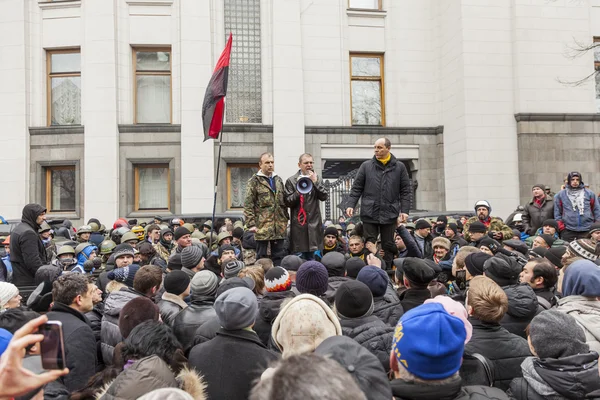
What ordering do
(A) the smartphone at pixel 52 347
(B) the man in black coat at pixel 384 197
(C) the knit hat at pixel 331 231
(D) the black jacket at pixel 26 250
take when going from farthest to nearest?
(C) the knit hat at pixel 331 231, (B) the man in black coat at pixel 384 197, (D) the black jacket at pixel 26 250, (A) the smartphone at pixel 52 347

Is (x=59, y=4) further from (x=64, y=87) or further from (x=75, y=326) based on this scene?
(x=75, y=326)

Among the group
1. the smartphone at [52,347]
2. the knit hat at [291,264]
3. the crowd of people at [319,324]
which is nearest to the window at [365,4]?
the crowd of people at [319,324]

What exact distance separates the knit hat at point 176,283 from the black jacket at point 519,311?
9.20ft

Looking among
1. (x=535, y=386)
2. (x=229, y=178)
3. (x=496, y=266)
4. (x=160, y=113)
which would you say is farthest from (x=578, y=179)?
(x=160, y=113)

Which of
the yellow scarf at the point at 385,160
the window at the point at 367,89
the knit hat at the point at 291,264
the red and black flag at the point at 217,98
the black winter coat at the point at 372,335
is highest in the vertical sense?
the window at the point at 367,89

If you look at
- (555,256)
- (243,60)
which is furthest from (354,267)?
(243,60)

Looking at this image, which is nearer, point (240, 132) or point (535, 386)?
point (535, 386)

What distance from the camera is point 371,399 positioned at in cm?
214

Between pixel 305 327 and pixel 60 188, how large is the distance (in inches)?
716

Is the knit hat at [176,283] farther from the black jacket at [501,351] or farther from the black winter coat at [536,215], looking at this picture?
the black winter coat at [536,215]

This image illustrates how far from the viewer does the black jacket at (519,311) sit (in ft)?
13.5

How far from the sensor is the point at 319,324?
2777 mm

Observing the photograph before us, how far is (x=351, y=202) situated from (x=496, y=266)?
314 cm

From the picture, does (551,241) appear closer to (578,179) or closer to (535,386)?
(578,179)
